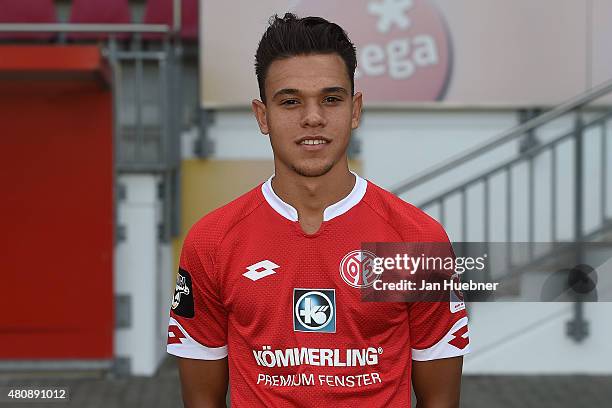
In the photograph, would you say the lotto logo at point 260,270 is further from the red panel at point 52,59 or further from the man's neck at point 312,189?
the red panel at point 52,59

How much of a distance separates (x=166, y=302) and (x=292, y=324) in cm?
565

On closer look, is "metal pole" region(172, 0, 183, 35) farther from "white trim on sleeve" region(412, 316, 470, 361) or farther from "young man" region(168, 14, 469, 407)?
"white trim on sleeve" region(412, 316, 470, 361)

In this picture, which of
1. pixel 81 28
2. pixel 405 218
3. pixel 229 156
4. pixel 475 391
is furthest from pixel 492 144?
pixel 405 218

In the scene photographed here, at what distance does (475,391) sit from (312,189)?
481 centimetres

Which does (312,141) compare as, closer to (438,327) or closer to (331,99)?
(331,99)

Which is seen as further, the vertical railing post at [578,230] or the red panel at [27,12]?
the red panel at [27,12]

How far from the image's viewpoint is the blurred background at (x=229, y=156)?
7.03 metres

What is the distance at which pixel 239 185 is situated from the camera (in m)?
8.05

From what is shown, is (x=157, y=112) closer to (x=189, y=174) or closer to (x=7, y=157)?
(x=189, y=174)

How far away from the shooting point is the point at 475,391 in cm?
684

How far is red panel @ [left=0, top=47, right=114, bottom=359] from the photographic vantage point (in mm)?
7027

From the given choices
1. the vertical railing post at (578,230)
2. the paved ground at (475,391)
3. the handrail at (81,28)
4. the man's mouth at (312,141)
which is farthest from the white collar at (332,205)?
the handrail at (81,28)

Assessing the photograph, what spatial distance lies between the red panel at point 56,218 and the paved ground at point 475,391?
1.05 feet

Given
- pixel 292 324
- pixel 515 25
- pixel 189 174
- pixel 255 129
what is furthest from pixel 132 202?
pixel 292 324
